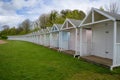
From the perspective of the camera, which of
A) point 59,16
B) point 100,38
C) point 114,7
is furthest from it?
point 59,16

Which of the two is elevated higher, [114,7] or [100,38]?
[114,7]

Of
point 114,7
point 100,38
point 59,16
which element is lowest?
point 100,38

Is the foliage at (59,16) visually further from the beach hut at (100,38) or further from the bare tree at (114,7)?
the beach hut at (100,38)

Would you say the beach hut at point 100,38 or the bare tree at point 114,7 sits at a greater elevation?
the bare tree at point 114,7

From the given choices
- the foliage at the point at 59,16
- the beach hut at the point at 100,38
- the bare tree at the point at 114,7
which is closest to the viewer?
the beach hut at the point at 100,38

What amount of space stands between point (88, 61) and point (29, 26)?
6050 cm

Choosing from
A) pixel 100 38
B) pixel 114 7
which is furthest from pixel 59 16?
pixel 100 38

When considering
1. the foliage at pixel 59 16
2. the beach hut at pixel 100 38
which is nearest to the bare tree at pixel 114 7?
the foliage at pixel 59 16

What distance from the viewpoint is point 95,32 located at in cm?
1059

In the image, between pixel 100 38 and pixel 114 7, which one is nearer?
pixel 100 38

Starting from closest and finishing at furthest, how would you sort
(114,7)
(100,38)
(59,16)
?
(100,38) < (114,7) < (59,16)

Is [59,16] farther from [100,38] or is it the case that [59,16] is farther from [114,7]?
[100,38]

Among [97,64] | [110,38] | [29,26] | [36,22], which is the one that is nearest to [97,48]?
[110,38]

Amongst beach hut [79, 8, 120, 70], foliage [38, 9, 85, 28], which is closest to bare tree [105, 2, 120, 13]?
foliage [38, 9, 85, 28]
